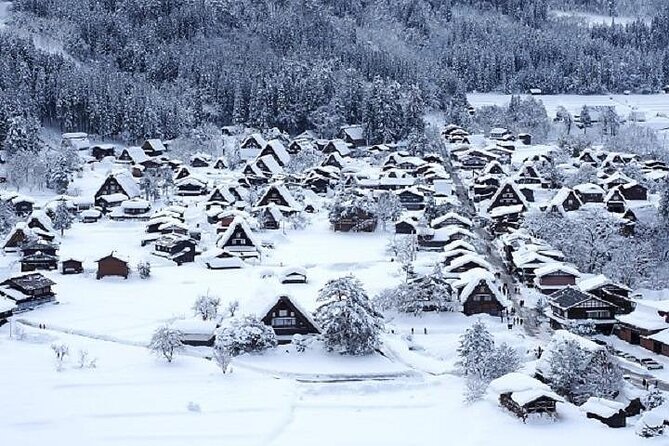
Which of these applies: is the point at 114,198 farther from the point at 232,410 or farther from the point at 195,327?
the point at 232,410

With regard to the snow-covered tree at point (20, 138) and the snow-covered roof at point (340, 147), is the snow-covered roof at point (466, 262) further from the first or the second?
the snow-covered tree at point (20, 138)

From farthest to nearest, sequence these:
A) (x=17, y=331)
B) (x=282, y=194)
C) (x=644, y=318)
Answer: (x=282, y=194) < (x=644, y=318) < (x=17, y=331)

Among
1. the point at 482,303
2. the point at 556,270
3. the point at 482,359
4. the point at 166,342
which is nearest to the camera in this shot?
the point at 482,359

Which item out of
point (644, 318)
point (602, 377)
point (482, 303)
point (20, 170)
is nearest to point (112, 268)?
point (482, 303)

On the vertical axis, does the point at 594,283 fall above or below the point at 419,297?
above

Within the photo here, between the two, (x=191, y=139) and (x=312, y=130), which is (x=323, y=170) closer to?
(x=191, y=139)

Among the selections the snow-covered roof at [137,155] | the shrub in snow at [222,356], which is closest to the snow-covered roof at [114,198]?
the snow-covered roof at [137,155]

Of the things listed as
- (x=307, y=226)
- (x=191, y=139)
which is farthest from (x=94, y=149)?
(x=307, y=226)
